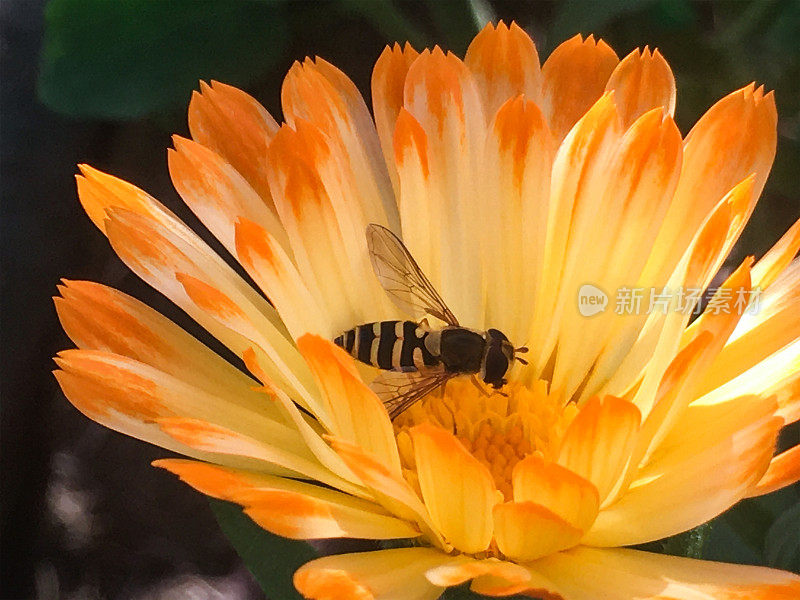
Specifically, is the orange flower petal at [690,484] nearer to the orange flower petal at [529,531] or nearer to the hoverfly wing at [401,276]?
the orange flower petal at [529,531]

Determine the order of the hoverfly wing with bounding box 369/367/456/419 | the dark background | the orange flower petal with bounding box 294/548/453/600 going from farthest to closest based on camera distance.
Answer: the dark background, the hoverfly wing with bounding box 369/367/456/419, the orange flower petal with bounding box 294/548/453/600

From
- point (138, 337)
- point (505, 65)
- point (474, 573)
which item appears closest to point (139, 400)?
point (138, 337)

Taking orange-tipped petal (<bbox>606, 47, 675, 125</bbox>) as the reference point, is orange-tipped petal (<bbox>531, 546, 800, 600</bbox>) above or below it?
below

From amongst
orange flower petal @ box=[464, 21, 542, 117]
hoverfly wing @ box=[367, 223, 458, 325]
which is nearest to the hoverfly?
hoverfly wing @ box=[367, 223, 458, 325]

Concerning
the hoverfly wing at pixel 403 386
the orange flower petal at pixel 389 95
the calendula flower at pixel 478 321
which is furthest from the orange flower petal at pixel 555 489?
the orange flower petal at pixel 389 95

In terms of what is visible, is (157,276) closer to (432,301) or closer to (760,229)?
(432,301)

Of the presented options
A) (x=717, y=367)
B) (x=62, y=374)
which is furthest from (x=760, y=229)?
(x=62, y=374)

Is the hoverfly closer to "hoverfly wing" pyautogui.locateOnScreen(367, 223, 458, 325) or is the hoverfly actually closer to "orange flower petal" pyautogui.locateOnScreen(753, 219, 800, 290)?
"hoverfly wing" pyautogui.locateOnScreen(367, 223, 458, 325)

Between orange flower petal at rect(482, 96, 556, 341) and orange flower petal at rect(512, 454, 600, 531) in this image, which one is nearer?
orange flower petal at rect(512, 454, 600, 531)
